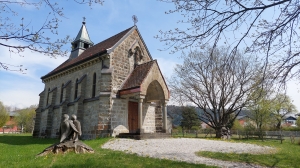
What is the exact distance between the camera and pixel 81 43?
27.4 meters

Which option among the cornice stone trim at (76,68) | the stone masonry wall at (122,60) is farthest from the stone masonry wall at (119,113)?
the cornice stone trim at (76,68)

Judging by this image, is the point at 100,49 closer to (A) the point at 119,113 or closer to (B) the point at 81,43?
(A) the point at 119,113

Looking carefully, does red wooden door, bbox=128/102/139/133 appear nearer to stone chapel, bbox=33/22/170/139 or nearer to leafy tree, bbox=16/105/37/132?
stone chapel, bbox=33/22/170/139

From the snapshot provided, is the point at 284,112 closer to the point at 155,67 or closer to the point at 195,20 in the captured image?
the point at 155,67

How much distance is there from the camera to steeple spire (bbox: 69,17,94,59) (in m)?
27.1

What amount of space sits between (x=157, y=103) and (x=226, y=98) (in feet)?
31.1

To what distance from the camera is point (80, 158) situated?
7414 millimetres

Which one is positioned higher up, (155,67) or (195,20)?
(155,67)

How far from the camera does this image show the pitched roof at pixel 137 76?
15645 mm

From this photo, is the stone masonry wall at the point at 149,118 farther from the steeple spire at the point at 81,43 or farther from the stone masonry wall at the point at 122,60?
the steeple spire at the point at 81,43

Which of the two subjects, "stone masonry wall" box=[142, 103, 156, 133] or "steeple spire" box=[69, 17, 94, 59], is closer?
"stone masonry wall" box=[142, 103, 156, 133]

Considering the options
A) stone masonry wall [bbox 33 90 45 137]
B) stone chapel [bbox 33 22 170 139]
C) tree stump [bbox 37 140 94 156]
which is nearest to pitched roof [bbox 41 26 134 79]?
stone chapel [bbox 33 22 170 139]

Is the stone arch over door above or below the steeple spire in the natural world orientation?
below

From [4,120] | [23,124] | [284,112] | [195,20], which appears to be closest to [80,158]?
[195,20]
